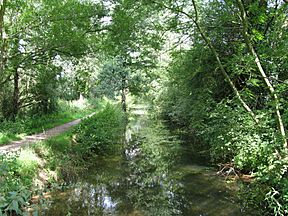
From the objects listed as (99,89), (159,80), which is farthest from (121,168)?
(159,80)

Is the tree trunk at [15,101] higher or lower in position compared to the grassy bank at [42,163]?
higher

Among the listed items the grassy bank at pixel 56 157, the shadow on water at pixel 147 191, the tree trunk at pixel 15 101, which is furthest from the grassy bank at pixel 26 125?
the shadow on water at pixel 147 191

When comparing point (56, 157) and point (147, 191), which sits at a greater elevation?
point (56, 157)

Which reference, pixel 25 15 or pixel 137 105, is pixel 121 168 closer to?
pixel 25 15

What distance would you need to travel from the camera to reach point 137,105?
50.5 m

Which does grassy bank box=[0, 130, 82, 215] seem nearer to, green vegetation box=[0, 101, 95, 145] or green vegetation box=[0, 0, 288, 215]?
green vegetation box=[0, 0, 288, 215]

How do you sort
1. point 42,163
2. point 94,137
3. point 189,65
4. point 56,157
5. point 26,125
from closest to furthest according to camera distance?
point 42,163 < point 56,157 < point 189,65 < point 94,137 < point 26,125

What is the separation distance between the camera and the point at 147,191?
8352mm

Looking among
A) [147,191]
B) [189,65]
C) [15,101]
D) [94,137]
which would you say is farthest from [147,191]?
[15,101]

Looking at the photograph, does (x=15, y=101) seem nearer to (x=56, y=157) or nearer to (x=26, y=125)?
(x=26, y=125)

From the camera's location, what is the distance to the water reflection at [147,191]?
695cm

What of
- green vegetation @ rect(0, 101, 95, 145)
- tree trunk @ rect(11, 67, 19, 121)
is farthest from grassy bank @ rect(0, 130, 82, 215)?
tree trunk @ rect(11, 67, 19, 121)

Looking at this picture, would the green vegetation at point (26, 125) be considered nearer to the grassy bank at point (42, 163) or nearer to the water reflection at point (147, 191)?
the grassy bank at point (42, 163)

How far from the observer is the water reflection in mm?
6953
